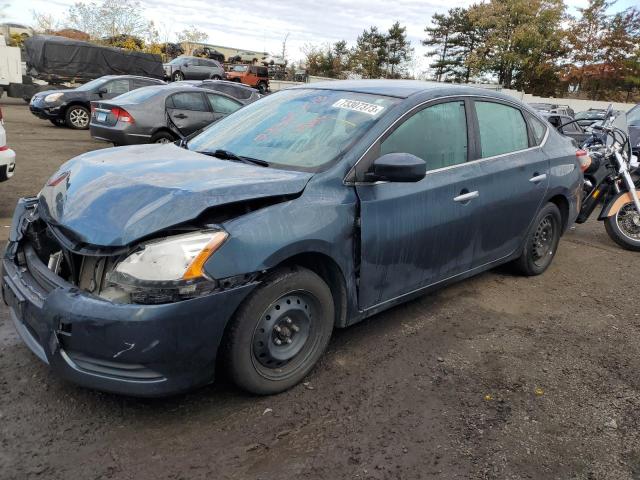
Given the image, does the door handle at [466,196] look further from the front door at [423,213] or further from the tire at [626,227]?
the tire at [626,227]

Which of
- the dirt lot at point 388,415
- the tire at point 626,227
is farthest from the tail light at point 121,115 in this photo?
the tire at point 626,227

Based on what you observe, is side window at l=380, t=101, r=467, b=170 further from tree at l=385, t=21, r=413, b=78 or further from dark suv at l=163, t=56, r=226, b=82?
tree at l=385, t=21, r=413, b=78

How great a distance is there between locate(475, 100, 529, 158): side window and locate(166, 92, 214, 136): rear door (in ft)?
22.7

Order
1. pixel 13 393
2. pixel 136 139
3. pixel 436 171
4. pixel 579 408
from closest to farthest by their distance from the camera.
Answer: pixel 13 393 → pixel 579 408 → pixel 436 171 → pixel 136 139

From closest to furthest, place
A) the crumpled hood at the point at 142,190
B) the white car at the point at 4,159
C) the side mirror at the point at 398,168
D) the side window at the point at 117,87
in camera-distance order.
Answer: the crumpled hood at the point at 142,190 → the side mirror at the point at 398,168 → the white car at the point at 4,159 → the side window at the point at 117,87

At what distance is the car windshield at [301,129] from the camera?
3.26 m

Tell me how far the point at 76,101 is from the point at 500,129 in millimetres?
13179

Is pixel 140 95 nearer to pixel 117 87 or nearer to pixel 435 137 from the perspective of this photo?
pixel 117 87

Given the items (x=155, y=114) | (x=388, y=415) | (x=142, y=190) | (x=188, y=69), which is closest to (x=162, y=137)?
(x=155, y=114)

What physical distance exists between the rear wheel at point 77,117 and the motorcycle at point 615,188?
12.7 meters

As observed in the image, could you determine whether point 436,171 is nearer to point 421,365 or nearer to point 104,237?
point 421,365

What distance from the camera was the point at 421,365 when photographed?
11.1 feet

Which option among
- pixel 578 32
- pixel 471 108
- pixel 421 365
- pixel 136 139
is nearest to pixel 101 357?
pixel 421 365

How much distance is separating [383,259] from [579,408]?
4.50 ft
